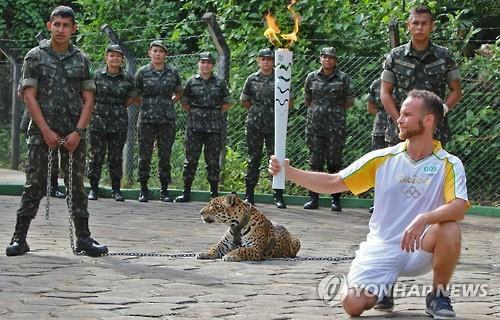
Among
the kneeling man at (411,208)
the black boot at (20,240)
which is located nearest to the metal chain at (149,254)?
the black boot at (20,240)

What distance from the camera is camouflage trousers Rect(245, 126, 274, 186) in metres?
14.7

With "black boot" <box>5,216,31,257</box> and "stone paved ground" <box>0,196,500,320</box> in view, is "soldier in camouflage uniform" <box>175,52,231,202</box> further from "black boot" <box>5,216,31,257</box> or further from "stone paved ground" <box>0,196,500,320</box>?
"black boot" <box>5,216,31,257</box>

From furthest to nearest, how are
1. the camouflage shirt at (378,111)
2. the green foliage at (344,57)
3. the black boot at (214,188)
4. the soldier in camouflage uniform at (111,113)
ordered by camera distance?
the green foliage at (344,57) → the black boot at (214,188) → the soldier in camouflage uniform at (111,113) → the camouflage shirt at (378,111)

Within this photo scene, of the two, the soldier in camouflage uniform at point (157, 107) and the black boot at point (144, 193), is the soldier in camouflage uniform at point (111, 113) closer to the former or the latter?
the soldier in camouflage uniform at point (157, 107)

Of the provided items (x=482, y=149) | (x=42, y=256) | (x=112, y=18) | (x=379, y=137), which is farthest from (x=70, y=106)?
(x=112, y=18)

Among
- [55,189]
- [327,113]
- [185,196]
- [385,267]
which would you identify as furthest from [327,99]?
[385,267]

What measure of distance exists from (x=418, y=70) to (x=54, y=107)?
3.00 m

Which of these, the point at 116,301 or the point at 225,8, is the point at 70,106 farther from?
the point at 225,8

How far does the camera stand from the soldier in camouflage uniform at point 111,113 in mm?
14320

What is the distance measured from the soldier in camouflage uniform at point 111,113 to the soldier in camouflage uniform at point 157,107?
295 millimetres

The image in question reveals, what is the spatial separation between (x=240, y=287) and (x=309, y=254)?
225 centimetres

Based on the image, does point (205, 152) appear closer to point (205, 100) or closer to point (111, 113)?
point (205, 100)

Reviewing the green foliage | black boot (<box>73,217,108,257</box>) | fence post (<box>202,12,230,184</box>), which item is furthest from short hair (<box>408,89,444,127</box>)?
fence post (<box>202,12,230,184</box>)

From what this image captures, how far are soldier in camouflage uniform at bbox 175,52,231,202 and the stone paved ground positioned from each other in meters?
2.61
